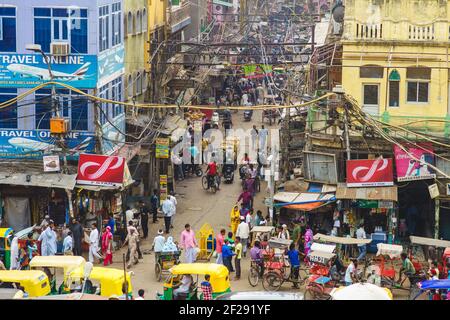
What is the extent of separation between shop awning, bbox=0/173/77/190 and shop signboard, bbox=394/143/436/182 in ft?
30.2

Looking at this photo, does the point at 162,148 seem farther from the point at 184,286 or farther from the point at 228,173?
the point at 184,286

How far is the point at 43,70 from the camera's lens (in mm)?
34375

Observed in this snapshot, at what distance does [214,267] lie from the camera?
26828mm

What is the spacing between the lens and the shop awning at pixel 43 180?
33000 millimetres

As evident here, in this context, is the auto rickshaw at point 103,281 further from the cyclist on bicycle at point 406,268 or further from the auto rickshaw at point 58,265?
the cyclist on bicycle at point 406,268

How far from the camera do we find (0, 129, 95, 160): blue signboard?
34531 mm

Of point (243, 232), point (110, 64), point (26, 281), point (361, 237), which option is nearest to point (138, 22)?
point (110, 64)

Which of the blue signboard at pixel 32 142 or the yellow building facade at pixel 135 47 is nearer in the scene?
the blue signboard at pixel 32 142

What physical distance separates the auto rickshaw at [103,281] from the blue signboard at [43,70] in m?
9.26

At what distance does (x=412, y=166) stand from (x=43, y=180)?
413 inches

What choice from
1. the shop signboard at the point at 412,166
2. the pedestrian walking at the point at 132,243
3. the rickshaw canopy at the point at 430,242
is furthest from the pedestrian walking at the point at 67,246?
the shop signboard at the point at 412,166

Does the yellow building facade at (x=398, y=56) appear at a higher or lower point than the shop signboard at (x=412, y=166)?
higher

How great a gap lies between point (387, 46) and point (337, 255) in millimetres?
8322

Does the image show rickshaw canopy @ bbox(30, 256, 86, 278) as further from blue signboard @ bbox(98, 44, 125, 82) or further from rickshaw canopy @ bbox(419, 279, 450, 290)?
blue signboard @ bbox(98, 44, 125, 82)
